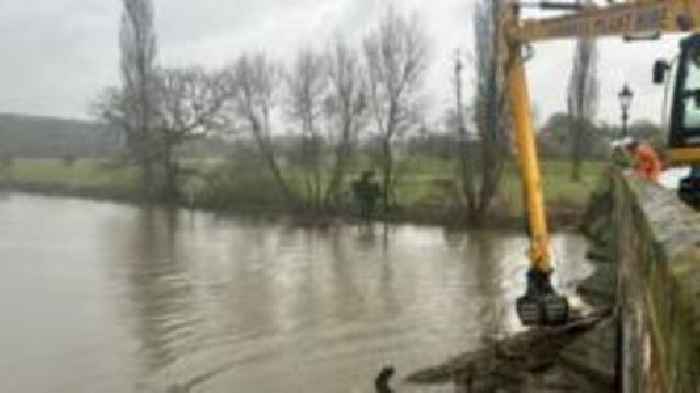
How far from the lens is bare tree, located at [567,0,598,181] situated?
57200 millimetres

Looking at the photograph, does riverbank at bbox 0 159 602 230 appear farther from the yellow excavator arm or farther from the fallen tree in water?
the fallen tree in water

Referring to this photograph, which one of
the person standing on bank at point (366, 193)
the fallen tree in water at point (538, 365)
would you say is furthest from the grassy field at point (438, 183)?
the fallen tree in water at point (538, 365)

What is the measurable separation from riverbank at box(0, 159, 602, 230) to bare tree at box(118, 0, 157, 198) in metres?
2.76

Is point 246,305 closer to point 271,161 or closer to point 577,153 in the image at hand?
point 577,153

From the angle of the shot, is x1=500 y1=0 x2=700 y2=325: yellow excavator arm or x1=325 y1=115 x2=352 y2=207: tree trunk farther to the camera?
x1=325 y1=115 x2=352 y2=207: tree trunk

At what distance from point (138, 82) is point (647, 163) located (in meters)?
51.3

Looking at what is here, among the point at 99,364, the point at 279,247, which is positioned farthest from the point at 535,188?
the point at 279,247

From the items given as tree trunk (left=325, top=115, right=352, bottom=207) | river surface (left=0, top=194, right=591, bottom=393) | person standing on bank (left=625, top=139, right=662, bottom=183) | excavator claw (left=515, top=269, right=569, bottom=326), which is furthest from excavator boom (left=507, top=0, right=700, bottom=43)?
tree trunk (left=325, top=115, right=352, bottom=207)

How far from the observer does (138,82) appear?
6800cm

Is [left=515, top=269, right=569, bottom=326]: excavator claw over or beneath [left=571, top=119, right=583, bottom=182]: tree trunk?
beneath

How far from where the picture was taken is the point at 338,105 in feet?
192

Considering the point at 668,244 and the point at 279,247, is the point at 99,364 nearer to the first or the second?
the point at 668,244

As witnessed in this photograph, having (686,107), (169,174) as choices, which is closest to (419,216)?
(169,174)

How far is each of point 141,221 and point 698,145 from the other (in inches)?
1631
